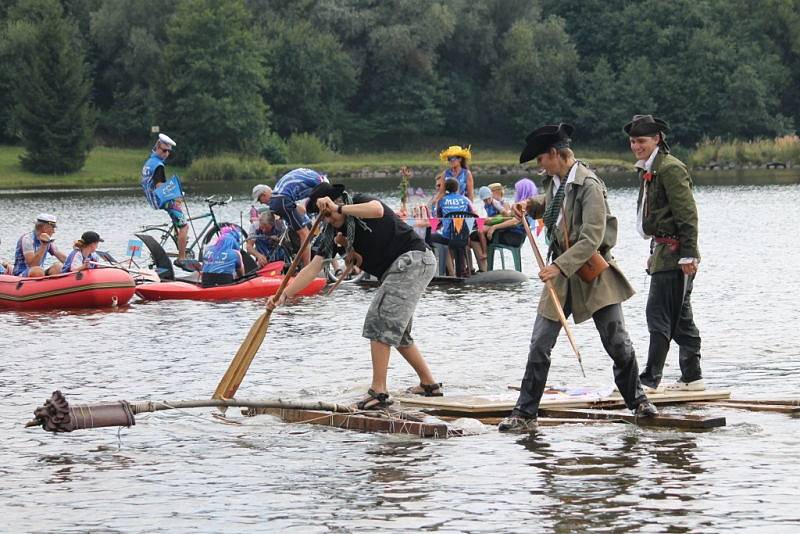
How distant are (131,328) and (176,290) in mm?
2982

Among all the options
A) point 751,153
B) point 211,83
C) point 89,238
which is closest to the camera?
point 89,238

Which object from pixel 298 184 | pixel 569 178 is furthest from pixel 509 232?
pixel 569 178

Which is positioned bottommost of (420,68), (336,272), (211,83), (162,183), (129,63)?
(336,272)

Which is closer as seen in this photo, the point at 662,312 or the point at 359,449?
the point at 359,449

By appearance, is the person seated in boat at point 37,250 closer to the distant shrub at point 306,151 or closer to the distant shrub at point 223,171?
the distant shrub at point 223,171

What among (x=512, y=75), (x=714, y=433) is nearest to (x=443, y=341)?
(x=714, y=433)

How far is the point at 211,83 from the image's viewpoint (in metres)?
88.2

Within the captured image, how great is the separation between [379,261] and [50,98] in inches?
2836

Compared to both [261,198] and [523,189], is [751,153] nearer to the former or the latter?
[523,189]

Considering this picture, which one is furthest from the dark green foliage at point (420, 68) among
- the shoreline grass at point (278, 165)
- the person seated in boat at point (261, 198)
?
the person seated in boat at point (261, 198)

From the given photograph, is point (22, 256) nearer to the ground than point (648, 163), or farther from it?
nearer to the ground

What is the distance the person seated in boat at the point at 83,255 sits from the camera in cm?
1986

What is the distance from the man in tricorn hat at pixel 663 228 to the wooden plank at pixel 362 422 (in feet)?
5.93

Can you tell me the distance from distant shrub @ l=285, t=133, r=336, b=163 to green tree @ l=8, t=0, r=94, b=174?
11.9 m
